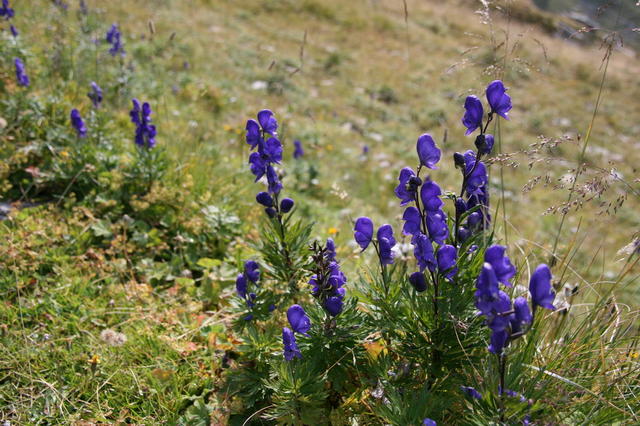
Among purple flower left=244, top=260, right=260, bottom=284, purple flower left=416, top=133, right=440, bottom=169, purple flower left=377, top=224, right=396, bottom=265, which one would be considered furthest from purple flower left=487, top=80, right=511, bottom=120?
purple flower left=244, top=260, right=260, bottom=284

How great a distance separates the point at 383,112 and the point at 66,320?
32.1 feet

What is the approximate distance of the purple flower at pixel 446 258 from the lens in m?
1.99

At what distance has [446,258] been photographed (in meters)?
2.00

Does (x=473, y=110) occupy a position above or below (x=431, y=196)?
above

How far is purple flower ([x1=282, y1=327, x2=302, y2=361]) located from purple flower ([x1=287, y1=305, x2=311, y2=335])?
62 millimetres

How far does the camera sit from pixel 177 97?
7.36 meters

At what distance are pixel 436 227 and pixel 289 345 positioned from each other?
0.81m

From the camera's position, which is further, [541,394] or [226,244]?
[226,244]

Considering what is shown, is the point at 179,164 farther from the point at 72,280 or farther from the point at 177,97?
the point at 177,97

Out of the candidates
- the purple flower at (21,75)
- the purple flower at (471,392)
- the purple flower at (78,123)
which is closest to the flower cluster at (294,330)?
the purple flower at (471,392)

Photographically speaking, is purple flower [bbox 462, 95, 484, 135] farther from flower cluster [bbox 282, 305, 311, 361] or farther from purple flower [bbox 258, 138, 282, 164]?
Result: flower cluster [bbox 282, 305, 311, 361]

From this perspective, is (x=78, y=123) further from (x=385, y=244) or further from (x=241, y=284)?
(x=385, y=244)

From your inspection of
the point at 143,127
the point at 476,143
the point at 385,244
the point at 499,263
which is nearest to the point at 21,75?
the point at 143,127

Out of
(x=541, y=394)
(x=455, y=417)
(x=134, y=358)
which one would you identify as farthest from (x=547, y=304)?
(x=134, y=358)
